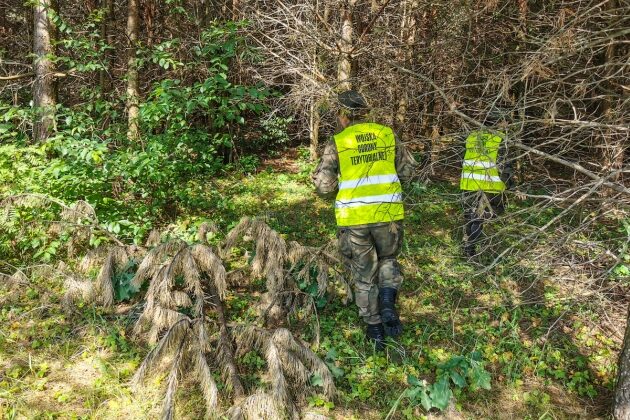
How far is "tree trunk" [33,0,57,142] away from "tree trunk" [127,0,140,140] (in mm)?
990

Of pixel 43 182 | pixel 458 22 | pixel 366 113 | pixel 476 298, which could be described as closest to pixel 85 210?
pixel 43 182

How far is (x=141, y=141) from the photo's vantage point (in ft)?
17.9

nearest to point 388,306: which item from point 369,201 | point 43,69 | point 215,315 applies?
point 369,201

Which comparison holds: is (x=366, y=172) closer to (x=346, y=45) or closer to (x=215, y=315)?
(x=215, y=315)

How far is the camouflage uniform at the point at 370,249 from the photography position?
3.83 meters

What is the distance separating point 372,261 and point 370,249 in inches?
4.8

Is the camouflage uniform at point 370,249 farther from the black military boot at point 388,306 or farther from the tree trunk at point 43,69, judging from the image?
the tree trunk at point 43,69

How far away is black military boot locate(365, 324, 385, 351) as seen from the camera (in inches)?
150

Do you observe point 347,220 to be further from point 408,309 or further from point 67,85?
point 67,85

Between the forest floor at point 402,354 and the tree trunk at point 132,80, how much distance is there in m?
2.42

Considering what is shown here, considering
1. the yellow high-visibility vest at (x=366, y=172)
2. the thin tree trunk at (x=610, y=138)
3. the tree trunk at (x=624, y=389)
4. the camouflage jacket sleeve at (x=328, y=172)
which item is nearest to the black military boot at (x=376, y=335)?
the yellow high-visibility vest at (x=366, y=172)

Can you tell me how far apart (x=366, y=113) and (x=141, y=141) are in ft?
10.6

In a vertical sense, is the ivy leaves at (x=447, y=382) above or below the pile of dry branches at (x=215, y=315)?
below

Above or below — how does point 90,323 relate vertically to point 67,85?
below
